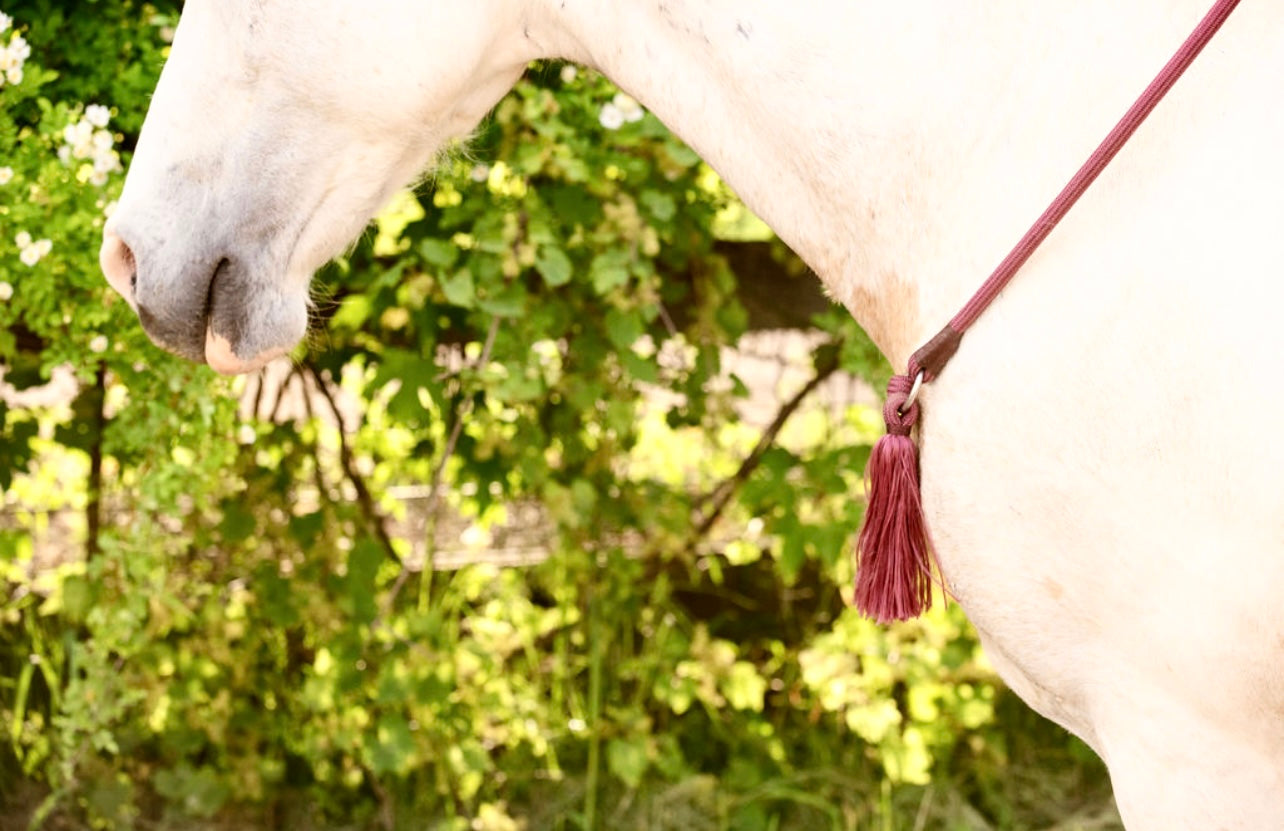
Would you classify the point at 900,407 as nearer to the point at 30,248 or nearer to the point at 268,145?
the point at 268,145

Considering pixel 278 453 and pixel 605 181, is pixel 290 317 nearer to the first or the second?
pixel 605 181

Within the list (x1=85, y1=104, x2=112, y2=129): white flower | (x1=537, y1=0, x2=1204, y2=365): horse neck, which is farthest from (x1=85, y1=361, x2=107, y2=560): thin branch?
(x1=537, y1=0, x2=1204, y2=365): horse neck

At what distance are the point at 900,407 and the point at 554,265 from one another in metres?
1.15

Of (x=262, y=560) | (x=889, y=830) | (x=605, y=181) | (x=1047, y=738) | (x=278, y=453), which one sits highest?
(x=605, y=181)

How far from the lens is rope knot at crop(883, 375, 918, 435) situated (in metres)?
1.33

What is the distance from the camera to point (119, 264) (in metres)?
1.51

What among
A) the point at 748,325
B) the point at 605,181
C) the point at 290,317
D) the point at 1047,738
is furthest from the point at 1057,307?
the point at 1047,738

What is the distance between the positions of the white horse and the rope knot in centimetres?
2

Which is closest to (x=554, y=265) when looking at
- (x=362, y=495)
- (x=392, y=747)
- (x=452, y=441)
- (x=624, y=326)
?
(x=624, y=326)

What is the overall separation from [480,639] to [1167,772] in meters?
1.98

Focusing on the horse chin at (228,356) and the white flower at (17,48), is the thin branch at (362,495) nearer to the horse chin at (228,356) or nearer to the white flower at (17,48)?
the white flower at (17,48)

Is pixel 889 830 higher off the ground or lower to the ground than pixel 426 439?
lower

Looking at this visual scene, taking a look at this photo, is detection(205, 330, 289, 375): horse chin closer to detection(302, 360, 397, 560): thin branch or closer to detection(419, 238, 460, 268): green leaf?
detection(419, 238, 460, 268): green leaf

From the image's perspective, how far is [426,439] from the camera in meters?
2.94
